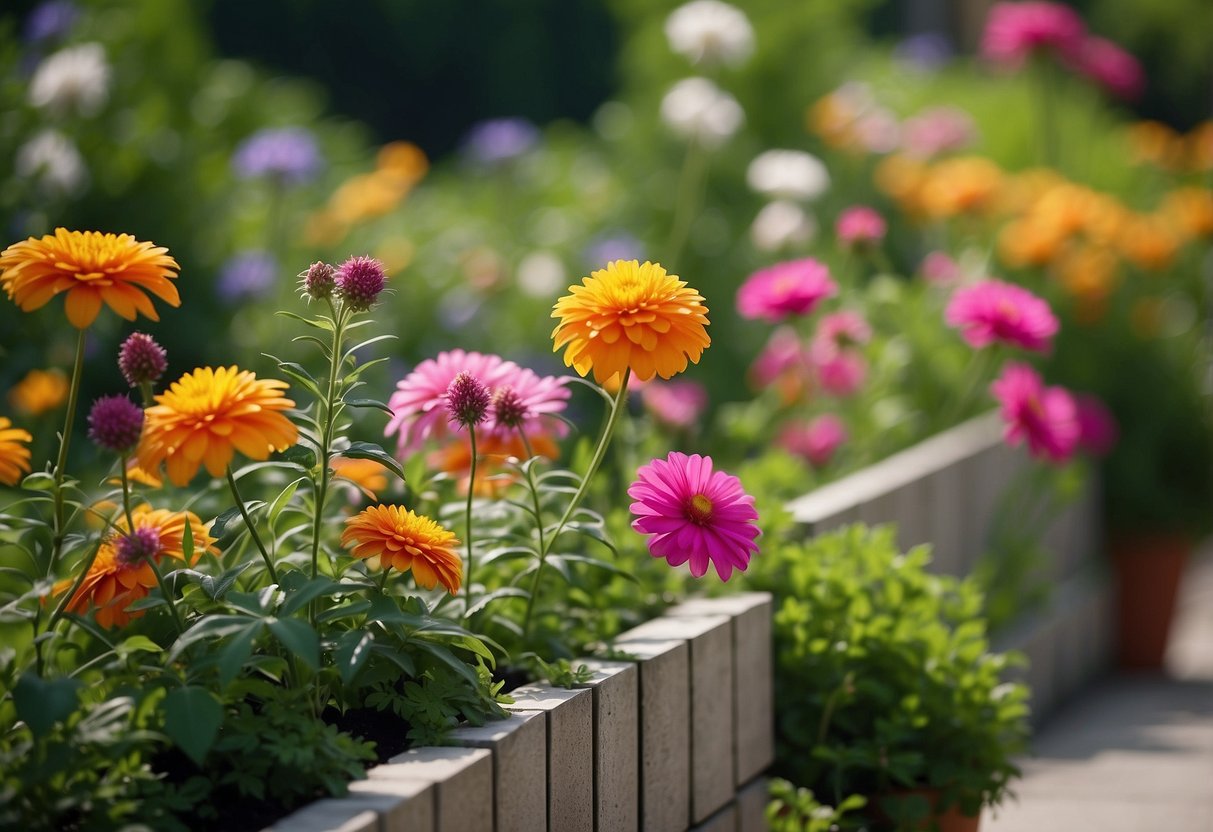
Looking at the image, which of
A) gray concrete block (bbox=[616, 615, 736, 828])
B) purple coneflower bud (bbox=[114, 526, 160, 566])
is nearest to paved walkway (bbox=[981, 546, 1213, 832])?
gray concrete block (bbox=[616, 615, 736, 828])

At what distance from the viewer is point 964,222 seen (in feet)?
13.7

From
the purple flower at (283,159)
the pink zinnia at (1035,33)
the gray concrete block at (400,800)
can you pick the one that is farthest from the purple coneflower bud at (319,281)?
the pink zinnia at (1035,33)

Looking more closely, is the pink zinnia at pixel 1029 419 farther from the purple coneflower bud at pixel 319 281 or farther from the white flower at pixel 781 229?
the purple coneflower bud at pixel 319 281

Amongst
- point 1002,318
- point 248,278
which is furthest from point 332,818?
point 248,278

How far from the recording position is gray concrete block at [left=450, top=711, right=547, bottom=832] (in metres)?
1.56

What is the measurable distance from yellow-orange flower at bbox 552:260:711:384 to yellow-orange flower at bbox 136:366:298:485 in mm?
306

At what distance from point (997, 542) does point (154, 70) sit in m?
3.06

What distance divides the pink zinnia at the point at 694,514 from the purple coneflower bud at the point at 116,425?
0.51 m

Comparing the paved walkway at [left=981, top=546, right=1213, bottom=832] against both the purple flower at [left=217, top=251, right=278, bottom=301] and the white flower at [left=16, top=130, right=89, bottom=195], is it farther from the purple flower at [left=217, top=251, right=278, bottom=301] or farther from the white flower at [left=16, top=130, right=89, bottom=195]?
the white flower at [left=16, top=130, right=89, bottom=195]

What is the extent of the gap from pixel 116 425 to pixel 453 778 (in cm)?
46

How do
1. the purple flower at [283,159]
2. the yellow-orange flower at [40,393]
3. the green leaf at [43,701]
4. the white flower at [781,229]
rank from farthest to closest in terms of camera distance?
the purple flower at [283,159] → the white flower at [781,229] → the yellow-orange flower at [40,393] → the green leaf at [43,701]

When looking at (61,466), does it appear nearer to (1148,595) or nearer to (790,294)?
(790,294)

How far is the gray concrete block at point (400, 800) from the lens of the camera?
1.39 meters

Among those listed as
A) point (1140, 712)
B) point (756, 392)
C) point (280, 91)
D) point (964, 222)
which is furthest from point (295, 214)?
point (1140, 712)
